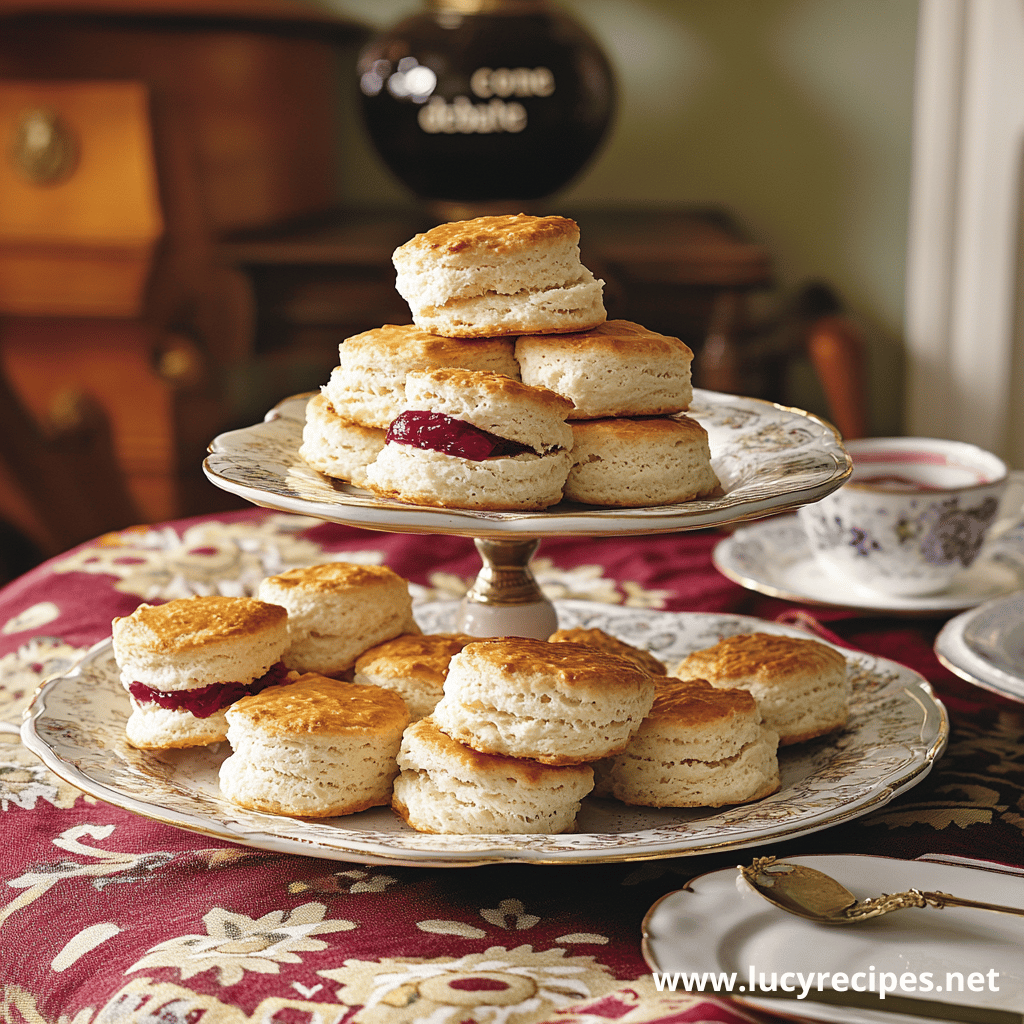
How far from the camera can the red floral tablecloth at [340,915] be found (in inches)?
22.1

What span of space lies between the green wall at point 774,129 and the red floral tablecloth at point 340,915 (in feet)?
6.17

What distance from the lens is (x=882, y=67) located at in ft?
8.38

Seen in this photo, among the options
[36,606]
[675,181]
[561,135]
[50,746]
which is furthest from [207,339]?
[50,746]

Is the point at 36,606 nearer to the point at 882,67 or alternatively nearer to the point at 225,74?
the point at 225,74

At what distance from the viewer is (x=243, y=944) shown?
609mm

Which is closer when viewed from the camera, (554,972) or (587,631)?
(554,972)

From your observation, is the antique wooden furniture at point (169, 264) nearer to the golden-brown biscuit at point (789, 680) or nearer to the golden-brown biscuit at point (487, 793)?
the golden-brown biscuit at point (789, 680)

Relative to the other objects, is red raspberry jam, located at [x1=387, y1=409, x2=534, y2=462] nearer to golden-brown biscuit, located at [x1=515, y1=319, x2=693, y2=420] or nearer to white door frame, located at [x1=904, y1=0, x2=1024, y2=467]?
golden-brown biscuit, located at [x1=515, y1=319, x2=693, y2=420]

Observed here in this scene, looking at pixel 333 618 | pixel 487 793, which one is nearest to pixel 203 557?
pixel 333 618

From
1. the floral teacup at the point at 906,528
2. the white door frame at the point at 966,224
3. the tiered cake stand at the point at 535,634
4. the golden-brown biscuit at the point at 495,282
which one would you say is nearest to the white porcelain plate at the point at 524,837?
the tiered cake stand at the point at 535,634

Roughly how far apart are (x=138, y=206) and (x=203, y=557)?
1.16 meters

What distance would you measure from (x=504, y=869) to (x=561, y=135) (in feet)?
5.49

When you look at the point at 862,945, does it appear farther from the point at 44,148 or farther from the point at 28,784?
the point at 44,148

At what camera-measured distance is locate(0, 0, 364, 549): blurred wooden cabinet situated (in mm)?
2184
